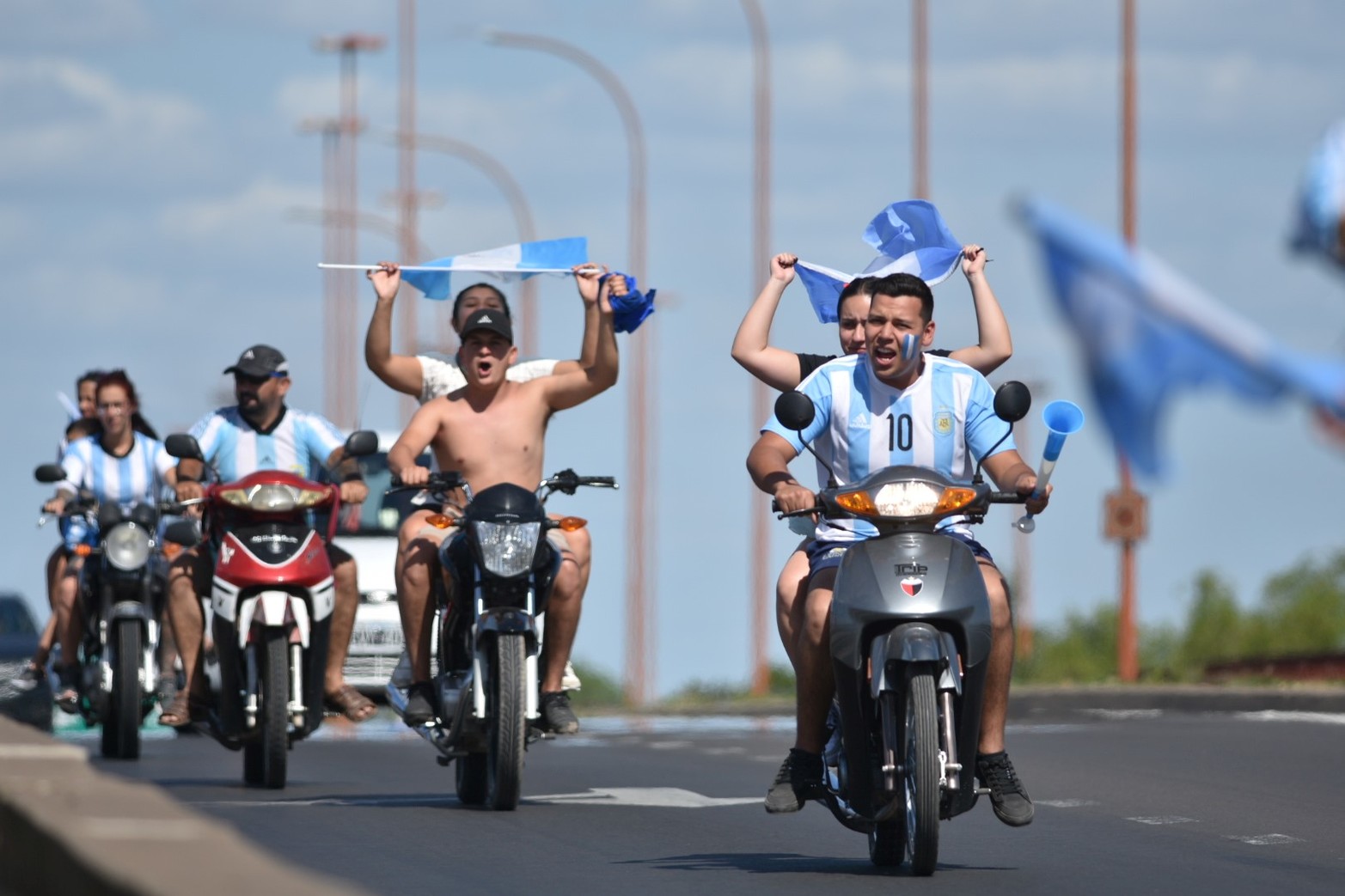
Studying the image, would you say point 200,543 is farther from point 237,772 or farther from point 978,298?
point 978,298

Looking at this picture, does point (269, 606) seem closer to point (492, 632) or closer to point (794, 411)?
point (492, 632)

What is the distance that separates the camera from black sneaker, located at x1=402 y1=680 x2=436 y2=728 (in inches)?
457

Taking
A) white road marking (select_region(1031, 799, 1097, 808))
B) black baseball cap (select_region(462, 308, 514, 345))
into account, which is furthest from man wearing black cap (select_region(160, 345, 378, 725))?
white road marking (select_region(1031, 799, 1097, 808))

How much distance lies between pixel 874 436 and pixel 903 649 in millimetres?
1001

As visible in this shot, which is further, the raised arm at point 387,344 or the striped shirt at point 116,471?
the striped shirt at point 116,471

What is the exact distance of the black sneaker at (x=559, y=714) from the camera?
11.4m

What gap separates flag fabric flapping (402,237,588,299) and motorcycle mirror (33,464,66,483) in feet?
10.4

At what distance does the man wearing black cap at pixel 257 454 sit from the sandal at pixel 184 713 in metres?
0.06

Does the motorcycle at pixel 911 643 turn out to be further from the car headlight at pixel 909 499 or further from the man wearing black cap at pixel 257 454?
the man wearing black cap at pixel 257 454

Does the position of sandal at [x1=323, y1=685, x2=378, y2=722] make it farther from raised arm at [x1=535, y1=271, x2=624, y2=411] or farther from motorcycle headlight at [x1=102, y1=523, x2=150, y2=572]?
motorcycle headlight at [x1=102, y1=523, x2=150, y2=572]

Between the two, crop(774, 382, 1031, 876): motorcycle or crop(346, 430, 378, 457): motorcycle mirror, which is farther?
crop(346, 430, 378, 457): motorcycle mirror

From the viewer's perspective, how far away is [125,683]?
1580cm

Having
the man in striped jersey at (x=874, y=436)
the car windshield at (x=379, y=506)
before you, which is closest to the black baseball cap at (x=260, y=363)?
the man in striped jersey at (x=874, y=436)

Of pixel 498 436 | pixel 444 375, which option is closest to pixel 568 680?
pixel 498 436
